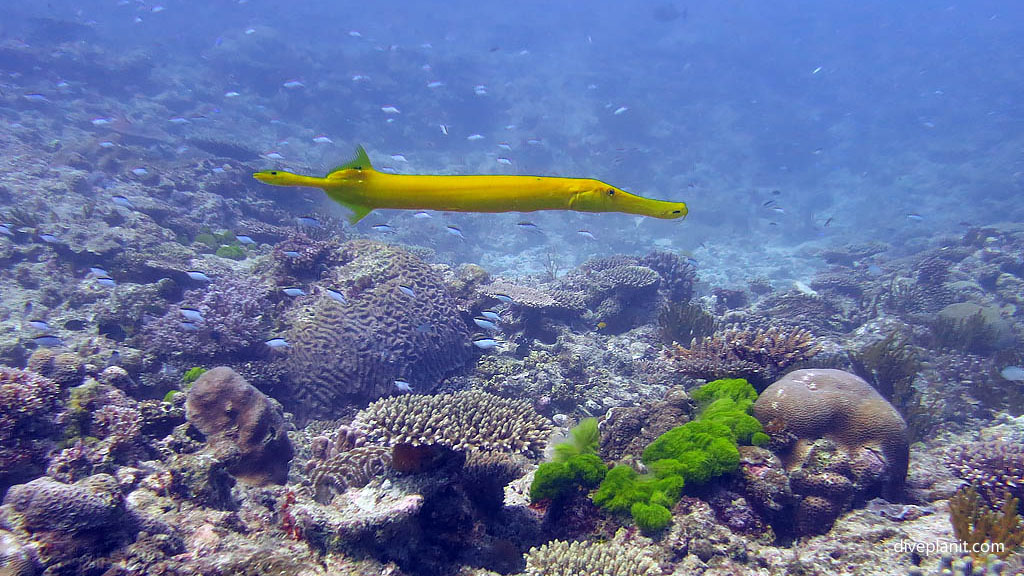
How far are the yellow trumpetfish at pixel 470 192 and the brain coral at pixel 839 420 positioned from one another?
2.86 meters

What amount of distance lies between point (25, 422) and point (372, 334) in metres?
3.92

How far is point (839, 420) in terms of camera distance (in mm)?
4109

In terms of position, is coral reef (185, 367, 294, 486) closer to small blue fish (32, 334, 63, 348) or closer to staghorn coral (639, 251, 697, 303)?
small blue fish (32, 334, 63, 348)

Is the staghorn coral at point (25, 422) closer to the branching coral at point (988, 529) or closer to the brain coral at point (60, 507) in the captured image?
the brain coral at point (60, 507)

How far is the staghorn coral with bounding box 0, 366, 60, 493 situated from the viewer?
142 inches

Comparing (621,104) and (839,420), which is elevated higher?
(621,104)

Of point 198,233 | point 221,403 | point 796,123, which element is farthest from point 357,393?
point 796,123

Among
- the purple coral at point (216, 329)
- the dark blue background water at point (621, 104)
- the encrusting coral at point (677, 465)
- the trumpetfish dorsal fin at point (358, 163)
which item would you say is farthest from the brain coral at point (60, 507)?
the dark blue background water at point (621, 104)

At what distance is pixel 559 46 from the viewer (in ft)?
184

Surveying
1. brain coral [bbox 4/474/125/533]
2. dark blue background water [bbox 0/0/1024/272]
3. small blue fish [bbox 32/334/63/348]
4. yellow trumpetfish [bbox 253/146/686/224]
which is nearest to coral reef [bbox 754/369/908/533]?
yellow trumpetfish [bbox 253/146/686/224]

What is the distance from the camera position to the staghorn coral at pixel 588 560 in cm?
296

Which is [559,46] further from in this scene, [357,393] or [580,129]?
[357,393]

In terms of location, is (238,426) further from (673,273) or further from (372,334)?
(673,273)

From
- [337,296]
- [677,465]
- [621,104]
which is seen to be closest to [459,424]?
[677,465]
